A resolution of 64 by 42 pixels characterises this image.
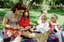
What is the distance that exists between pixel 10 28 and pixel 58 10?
21.6 ft

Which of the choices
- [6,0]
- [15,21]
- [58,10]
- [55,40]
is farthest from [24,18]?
[58,10]

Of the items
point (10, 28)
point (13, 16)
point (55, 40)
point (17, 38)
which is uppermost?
point (13, 16)

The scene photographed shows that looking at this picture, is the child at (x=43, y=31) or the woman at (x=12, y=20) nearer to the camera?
the woman at (x=12, y=20)

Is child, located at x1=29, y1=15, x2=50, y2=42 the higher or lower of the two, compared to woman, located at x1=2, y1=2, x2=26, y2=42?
lower

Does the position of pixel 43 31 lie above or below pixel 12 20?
below

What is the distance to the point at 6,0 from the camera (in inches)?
273

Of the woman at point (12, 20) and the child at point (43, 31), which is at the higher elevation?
the woman at point (12, 20)

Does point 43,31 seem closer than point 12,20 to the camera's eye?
No

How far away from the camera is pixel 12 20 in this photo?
6.02ft

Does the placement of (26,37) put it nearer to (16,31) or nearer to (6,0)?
(16,31)

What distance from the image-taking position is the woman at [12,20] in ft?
5.73

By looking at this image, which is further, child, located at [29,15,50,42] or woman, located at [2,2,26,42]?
child, located at [29,15,50,42]

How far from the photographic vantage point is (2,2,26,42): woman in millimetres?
1747

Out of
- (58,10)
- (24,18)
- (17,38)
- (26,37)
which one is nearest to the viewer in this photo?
(17,38)
